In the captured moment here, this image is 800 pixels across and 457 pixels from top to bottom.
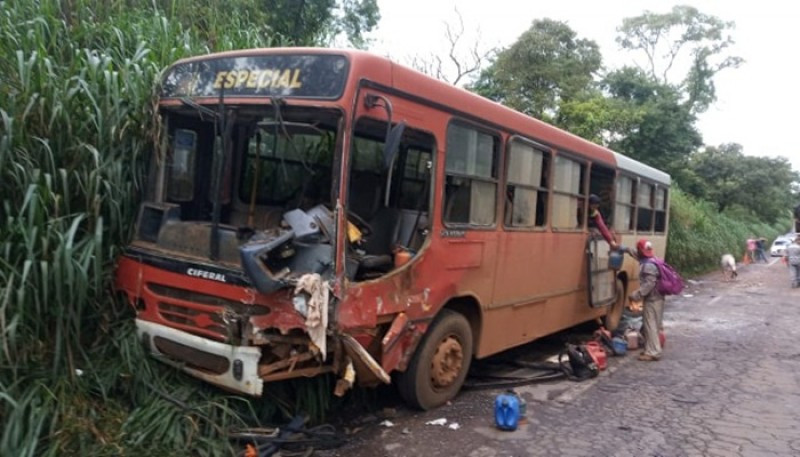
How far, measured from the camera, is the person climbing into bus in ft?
27.5

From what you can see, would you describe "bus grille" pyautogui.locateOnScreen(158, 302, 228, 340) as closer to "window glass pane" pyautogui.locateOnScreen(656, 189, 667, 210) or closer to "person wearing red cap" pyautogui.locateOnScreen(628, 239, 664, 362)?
"person wearing red cap" pyautogui.locateOnScreen(628, 239, 664, 362)

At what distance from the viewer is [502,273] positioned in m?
6.27

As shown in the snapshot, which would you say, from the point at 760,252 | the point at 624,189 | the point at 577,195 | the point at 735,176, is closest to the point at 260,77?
the point at 577,195

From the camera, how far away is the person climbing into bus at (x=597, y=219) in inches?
330

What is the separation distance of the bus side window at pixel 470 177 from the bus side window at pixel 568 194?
5.01ft

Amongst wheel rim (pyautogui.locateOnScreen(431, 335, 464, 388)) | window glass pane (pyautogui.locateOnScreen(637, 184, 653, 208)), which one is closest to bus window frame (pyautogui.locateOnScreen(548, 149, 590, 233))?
wheel rim (pyautogui.locateOnScreen(431, 335, 464, 388))

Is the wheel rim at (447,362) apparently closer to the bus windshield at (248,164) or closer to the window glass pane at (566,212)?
the bus windshield at (248,164)

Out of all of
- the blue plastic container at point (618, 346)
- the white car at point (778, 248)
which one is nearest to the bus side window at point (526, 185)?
the blue plastic container at point (618, 346)

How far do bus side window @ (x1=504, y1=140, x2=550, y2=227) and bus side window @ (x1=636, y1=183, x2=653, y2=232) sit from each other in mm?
3830

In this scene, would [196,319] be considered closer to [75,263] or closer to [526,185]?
[75,263]

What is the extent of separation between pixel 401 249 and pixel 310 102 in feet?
4.47

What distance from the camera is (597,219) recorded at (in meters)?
8.54

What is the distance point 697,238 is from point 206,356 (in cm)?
2047

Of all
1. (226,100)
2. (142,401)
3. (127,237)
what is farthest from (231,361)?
(226,100)
